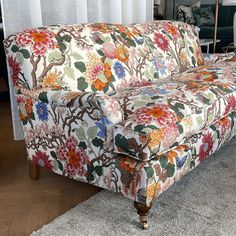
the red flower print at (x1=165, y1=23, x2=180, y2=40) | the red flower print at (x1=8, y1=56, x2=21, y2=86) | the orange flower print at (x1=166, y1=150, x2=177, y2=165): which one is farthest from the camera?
A: the red flower print at (x1=165, y1=23, x2=180, y2=40)

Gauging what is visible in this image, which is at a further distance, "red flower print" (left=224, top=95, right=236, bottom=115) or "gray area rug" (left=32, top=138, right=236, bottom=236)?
"red flower print" (left=224, top=95, right=236, bottom=115)

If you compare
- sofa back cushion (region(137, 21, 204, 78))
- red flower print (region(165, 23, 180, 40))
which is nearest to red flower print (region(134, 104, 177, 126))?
sofa back cushion (region(137, 21, 204, 78))

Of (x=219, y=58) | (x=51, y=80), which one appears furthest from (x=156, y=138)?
(x=219, y=58)

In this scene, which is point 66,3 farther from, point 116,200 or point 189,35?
point 116,200

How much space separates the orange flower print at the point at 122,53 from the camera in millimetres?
1957

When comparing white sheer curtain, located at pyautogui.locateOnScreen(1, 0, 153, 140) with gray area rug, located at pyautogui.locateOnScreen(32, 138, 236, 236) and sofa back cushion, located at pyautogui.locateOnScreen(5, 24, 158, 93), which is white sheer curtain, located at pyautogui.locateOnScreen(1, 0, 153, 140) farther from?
gray area rug, located at pyautogui.locateOnScreen(32, 138, 236, 236)

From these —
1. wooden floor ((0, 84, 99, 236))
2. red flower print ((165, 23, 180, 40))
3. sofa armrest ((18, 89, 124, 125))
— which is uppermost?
red flower print ((165, 23, 180, 40))

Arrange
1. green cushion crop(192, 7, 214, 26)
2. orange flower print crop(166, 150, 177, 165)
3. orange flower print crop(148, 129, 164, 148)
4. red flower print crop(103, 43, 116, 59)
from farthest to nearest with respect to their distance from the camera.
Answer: green cushion crop(192, 7, 214, 26) → red flower print crop(103, 43, 116, 59) → orange flower print crop(166, 150, 177, 165) → orange flower print crop(148, 129, 164, 148)

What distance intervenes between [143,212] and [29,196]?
1.96ft

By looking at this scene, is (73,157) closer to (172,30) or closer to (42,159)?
(42,159)

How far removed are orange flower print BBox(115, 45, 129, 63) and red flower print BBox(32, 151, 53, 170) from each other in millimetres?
684

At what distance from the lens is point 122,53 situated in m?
1.99

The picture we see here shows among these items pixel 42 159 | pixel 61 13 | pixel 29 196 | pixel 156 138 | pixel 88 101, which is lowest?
pixel 29 196

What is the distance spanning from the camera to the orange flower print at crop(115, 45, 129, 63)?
1957 mm
